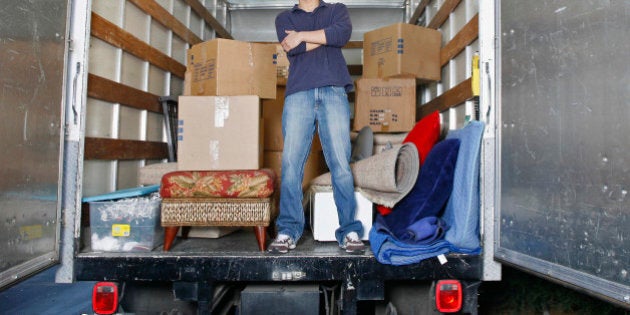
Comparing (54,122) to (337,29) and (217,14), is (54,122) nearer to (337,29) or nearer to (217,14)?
(337,29)

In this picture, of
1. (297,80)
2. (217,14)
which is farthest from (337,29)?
(217,14)

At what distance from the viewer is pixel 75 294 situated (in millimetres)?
3945

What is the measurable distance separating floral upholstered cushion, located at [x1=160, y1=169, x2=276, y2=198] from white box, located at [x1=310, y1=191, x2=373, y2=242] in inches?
10.4

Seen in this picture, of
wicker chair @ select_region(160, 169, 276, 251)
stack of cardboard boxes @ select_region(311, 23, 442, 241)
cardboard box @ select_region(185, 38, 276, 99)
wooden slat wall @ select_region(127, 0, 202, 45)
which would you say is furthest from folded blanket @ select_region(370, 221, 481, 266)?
wooden slat wall @ select_region(127, 0, 202, 45)

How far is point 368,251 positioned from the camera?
1.89m

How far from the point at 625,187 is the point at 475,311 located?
2.78ft

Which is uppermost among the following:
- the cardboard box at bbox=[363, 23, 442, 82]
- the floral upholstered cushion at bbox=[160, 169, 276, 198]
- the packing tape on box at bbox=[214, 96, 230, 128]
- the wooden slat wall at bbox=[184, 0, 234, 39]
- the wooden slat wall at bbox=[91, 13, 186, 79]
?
the wooden slat wall at bbox=[184, 0, 234, 39]

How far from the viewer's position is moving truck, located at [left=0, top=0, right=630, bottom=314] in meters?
1.26

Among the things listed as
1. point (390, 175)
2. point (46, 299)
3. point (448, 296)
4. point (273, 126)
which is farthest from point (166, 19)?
point (46, 299)

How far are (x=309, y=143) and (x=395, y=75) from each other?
1190mm

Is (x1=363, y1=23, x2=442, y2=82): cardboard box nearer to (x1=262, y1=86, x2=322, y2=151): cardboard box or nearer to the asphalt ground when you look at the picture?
(x1=262, y1=86, x2=322, y2=151): cardboard box

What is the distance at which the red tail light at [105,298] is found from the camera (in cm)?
178

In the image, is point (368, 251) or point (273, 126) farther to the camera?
point (273, 126)

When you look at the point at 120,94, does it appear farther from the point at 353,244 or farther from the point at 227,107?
the point at 353,244
